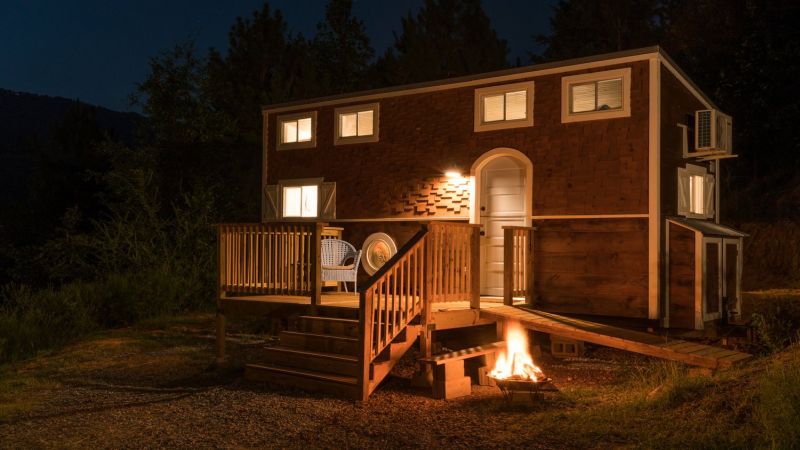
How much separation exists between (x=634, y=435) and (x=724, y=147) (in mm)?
6788

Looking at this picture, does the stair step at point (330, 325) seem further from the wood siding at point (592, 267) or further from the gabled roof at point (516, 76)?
the gabled roof at point (516, 76)

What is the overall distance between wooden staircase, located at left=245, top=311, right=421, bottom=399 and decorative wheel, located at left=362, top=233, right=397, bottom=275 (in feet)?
11.1

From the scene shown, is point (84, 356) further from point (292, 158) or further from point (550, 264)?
point (550, 264)

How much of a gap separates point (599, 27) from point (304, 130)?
18779mm

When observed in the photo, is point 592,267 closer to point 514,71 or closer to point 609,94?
point 609,94

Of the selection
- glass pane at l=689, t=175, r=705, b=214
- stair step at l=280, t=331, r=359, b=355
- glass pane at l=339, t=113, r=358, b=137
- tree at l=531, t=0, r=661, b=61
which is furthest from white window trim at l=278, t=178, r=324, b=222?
tree at l=531, t=0, r=661, b=61

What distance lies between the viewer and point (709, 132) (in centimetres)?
1073

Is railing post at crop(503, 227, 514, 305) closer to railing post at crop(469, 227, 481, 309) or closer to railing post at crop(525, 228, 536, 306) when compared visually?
railing post at crop(525, 228, 536, 306)

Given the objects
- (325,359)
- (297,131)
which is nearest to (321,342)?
(325,359)

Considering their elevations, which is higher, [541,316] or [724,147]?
[724,147]

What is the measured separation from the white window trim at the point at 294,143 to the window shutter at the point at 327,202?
0.94 metres

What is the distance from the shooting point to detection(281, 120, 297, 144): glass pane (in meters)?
13.7

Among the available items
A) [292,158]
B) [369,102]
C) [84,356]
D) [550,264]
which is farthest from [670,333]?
[84,356]

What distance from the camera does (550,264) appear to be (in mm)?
10305
